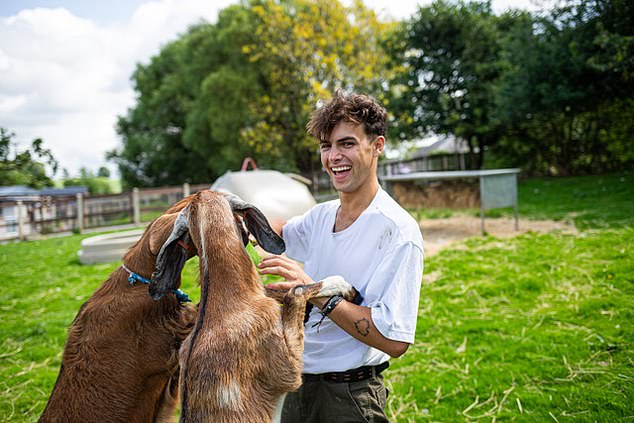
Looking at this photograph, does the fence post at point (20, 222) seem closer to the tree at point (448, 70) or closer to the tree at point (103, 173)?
the tree at point (448, 70)

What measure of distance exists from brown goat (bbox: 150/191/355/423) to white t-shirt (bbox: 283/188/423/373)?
0.63 ft

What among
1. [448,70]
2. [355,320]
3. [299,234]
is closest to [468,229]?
[299,234]

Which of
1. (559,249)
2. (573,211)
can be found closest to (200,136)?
(573,211)

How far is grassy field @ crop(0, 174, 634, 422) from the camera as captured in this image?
11.6 ft

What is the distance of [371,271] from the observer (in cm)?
212

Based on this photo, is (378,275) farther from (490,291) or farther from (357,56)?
(357,56)

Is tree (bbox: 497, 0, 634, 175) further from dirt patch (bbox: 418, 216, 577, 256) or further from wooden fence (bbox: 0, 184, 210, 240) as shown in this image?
wooden fence (bbox: 0, 184, 210, 240)

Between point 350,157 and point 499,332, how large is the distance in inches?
141

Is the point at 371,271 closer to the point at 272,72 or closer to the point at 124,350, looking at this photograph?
the point at 124,350

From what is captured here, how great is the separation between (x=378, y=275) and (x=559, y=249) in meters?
6.82

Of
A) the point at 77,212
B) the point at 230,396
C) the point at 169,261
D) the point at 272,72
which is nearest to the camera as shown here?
the point at 230,396

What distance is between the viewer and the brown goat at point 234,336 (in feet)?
5.33

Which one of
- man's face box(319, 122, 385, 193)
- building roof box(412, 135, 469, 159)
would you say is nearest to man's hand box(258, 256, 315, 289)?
man's face box(319, 122, 385, 193)

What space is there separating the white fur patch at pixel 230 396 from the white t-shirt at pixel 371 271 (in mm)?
578
